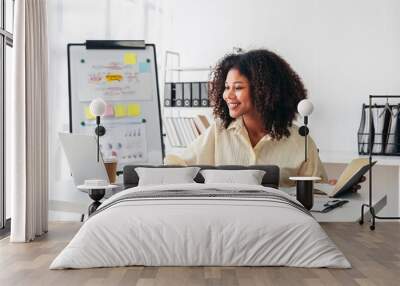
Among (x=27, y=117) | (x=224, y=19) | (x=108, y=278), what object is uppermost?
(x=224, y=19)

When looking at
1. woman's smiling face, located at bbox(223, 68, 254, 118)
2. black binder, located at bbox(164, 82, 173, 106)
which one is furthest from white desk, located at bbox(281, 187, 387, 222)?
black binder, located at bbox(164, 82, 173, 106)

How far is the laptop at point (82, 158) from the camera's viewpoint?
6199mm

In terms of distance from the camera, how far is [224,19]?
654cm

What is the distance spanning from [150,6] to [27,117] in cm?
204

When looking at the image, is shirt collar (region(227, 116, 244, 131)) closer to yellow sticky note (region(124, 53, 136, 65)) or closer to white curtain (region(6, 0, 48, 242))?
yellow sticky note (region(124, 53, 136, 65))

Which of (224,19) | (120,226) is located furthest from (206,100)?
(120,226)

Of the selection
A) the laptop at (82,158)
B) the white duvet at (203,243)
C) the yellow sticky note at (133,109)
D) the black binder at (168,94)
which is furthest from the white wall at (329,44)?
the white duvet at (203,243)

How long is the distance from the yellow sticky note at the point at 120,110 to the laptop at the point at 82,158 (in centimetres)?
45

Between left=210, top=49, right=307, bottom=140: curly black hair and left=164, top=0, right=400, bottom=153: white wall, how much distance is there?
0.40ft

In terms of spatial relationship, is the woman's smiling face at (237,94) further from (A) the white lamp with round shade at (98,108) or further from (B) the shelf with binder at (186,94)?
(A) the white lamp with round shade at (98,108)

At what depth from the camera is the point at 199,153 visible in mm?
6422

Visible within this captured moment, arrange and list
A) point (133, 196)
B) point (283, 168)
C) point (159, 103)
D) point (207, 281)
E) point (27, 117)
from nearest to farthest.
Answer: point (207, 281), point (133, 196), point (27, 117), point (283, 168), point (159, 103)

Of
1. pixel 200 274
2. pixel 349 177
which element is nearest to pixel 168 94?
pixel 349 177

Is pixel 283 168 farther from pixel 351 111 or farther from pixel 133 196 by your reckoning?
pixel 133 196
